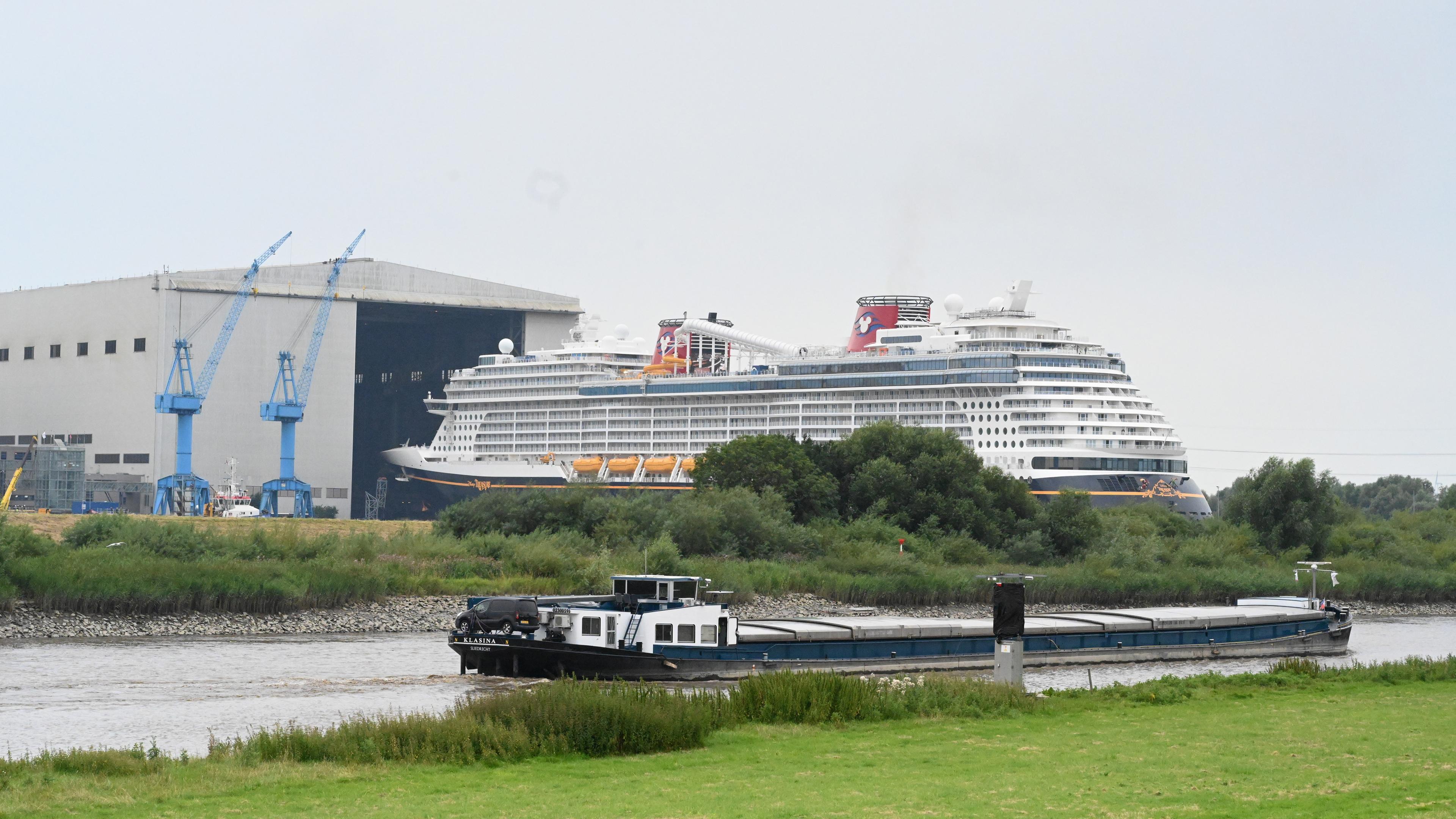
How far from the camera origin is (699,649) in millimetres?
35625

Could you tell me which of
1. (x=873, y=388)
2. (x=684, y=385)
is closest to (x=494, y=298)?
(x=684, y=385)

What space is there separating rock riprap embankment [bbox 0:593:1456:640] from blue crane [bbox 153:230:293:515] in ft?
160

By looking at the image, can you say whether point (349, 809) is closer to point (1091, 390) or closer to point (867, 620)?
point (867, 620)

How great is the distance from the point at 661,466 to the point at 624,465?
3920 mm

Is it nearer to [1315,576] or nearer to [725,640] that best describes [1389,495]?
[1315,576]

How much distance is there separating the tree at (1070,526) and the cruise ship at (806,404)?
34.5ft

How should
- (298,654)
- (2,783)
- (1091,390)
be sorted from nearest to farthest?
(2,783) → (298,654) → (1091,390)

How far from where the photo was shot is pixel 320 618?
156 ft

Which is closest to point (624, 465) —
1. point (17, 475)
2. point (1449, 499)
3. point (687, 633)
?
point (17, 475)

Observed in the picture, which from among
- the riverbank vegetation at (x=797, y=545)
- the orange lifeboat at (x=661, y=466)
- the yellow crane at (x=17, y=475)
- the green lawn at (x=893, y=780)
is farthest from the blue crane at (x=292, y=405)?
the green lawn at (x=893, y=780)

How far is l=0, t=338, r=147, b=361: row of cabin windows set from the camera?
104500 millimetres

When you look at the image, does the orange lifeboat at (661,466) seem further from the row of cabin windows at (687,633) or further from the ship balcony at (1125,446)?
the row of cabin windows at (687,633)

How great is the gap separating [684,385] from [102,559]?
59.5 m

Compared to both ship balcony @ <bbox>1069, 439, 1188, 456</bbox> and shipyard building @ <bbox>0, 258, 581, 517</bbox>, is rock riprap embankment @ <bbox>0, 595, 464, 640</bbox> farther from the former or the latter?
shipyard building @ <bbox>0, 258, 581, 517</bbox>
